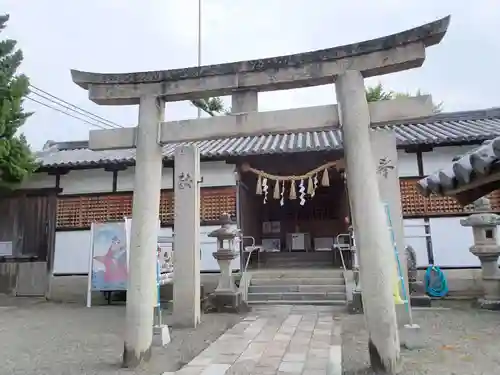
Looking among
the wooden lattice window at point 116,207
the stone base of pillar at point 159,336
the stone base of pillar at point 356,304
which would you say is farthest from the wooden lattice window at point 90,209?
the stone base of pillar at point 356,304

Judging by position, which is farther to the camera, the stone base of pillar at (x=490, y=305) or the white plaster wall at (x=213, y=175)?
the white plaster wall at (x=213, y=175)

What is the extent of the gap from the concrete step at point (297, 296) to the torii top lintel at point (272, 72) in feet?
18.5

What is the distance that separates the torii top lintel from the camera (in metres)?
4.50

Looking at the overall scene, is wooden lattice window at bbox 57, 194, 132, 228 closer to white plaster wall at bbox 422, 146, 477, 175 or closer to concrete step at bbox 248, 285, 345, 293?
concrete step at bbox 248, 285, 345, 293

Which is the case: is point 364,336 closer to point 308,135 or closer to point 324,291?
point 324,291

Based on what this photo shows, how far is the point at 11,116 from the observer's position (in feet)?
32.1

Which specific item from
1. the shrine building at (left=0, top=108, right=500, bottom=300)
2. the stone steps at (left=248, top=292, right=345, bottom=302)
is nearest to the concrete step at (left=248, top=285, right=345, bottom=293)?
the stone steps at (left=248, top=292, right=345, bottom=302)

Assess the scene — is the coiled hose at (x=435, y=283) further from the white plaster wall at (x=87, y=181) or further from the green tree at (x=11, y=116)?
the green tree at (x=11, y=116)

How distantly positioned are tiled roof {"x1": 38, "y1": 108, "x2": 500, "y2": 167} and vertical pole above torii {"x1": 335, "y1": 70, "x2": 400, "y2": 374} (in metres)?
4.34

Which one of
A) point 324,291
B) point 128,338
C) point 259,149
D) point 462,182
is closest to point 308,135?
point 259,149

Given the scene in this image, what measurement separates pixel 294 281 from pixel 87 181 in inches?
268

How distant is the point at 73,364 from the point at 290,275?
6.21 meters

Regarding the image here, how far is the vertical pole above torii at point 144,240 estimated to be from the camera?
4695 mm

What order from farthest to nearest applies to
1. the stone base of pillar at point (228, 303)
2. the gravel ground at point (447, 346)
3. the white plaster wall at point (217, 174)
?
the white plaster wall at point (217, 174) < the stone base of pillar at point (228, 303) < the gravel ground at point (447, 346)
